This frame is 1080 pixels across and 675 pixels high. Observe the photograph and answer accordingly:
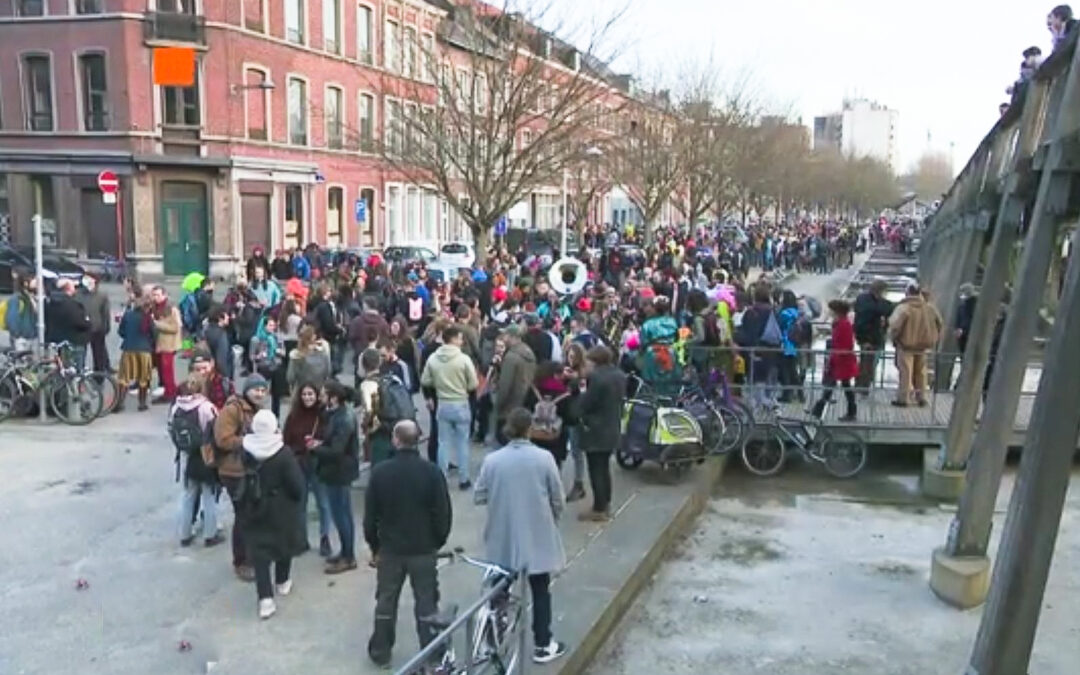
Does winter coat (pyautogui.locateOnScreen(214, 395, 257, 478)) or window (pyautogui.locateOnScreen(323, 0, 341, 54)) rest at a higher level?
window (pyautogui.locateOnScreen(323, 0, 341, 54))

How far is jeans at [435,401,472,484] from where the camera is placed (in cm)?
987

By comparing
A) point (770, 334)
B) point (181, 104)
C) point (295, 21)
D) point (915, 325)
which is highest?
point (295, 21)

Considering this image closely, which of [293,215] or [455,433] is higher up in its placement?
[293,215]

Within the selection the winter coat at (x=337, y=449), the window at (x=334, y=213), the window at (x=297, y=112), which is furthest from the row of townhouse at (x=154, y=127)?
the winter coat at (x=337, y=449)

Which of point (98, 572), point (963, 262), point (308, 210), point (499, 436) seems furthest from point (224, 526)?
point (308, 210)

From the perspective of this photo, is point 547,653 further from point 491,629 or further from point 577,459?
point 577,459

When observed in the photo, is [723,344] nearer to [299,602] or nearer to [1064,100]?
[1064,100]

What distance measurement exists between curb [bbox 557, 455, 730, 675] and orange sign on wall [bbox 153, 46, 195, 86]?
26885mm

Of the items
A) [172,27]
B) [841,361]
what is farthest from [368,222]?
[841,361]

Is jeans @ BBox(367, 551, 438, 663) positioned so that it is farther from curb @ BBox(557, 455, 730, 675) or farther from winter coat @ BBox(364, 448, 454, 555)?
curb @ BBox(557, 455, 730, 675)

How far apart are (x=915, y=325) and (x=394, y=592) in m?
8.65

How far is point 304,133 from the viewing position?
39062 millimetres

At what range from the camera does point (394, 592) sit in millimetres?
6305

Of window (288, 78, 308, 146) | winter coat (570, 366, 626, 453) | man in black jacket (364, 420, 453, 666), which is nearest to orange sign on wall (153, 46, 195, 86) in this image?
window (288, 78, 308, 146)
